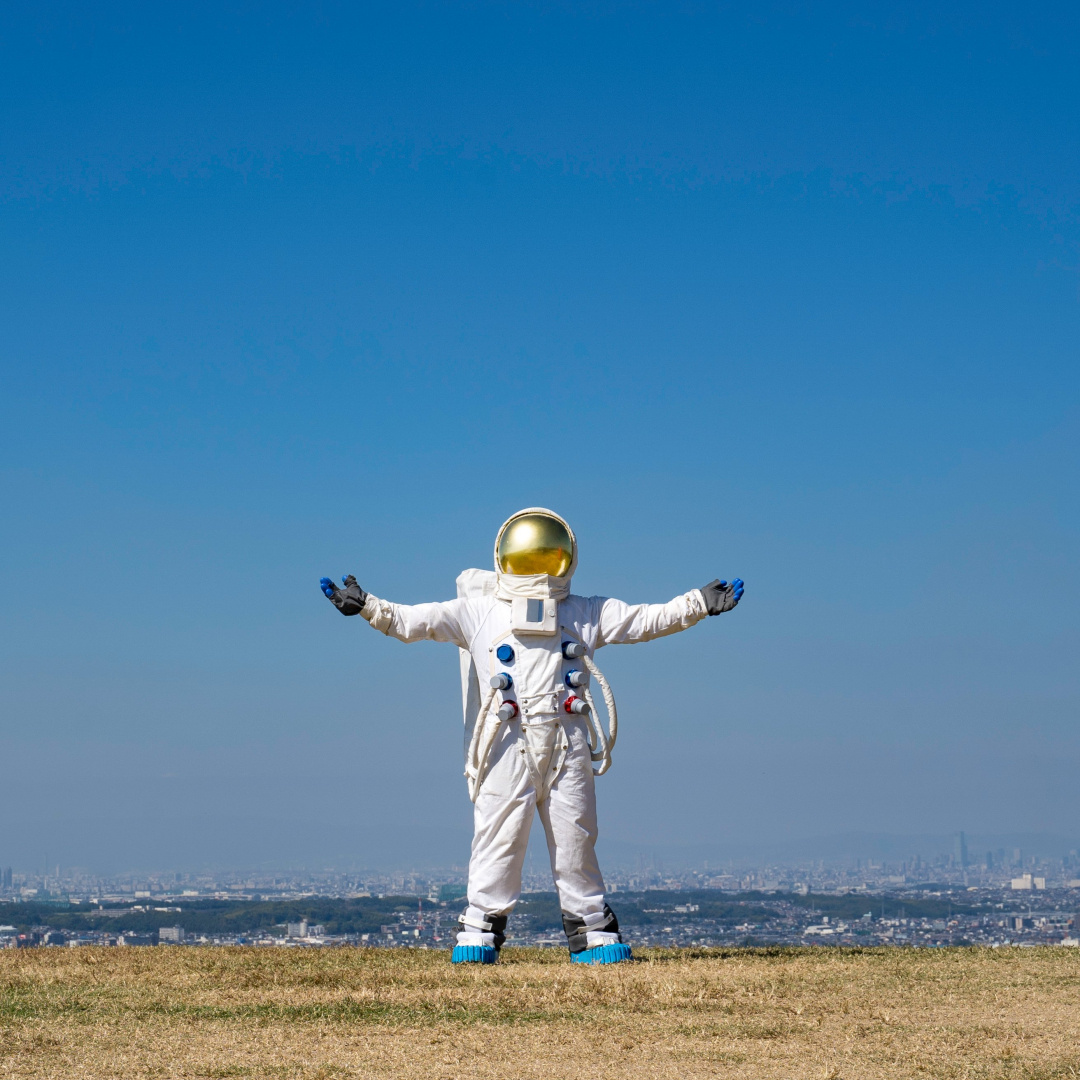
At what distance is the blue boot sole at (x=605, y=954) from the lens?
1045cm

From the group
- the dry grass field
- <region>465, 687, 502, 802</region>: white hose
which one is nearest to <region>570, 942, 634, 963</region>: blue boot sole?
the dry grass field

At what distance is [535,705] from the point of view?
10.7 m

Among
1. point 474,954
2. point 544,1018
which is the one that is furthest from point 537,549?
point 544,1018

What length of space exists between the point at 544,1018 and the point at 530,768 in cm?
326

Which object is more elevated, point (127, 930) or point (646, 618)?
point (646, 618)

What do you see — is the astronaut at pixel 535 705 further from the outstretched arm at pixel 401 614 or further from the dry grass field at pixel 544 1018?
the dry grass field at pixel 544 1018

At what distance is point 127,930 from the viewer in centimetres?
1827

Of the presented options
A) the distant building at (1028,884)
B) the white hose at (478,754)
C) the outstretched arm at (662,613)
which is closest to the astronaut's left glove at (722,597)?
the outstretched arm at (662,613)

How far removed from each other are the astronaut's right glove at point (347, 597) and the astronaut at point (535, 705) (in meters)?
0.01

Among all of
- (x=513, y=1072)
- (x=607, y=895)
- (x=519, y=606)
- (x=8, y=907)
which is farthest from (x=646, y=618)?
(x=8, y=907)

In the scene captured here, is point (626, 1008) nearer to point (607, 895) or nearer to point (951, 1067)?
point (951, 1067)

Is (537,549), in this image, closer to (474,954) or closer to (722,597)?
(722,597)

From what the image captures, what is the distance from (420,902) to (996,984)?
11719 millimetres

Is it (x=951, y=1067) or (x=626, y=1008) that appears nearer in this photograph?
(x=951, y=1067)
